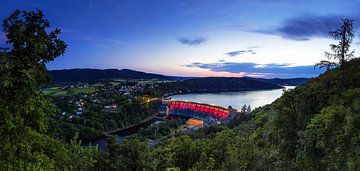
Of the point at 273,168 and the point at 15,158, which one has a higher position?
the point at 15,158

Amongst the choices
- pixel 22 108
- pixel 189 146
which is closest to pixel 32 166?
pixel 22 108

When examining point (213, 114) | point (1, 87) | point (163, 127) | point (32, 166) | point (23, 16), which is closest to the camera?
point (1, 87)

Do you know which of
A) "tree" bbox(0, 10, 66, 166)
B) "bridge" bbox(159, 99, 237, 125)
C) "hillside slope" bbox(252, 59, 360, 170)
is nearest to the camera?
"tree" bbox(0, 10, 66, 166)

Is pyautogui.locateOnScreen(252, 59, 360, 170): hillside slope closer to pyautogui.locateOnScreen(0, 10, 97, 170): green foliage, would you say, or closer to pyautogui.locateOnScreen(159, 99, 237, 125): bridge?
pyautogui.locateOnScreen(0, 10, 97, 170): green foliage

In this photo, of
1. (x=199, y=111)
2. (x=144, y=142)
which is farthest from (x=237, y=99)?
(x=144, y=142)

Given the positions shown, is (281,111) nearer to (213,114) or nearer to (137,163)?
(137,163)

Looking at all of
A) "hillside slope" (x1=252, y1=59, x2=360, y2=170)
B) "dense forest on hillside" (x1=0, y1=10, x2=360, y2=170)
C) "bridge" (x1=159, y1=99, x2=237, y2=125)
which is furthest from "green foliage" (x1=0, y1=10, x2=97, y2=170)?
"bridge" (x1=159, y1=99, x2=237, y2=125)

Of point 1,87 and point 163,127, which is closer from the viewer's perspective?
point 1,87
